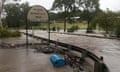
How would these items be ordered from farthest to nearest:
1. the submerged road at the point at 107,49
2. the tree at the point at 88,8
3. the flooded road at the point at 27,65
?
the tree at the point at 88,8
the flooded road at the point at 27,65
the submerged road at the point at 107,49

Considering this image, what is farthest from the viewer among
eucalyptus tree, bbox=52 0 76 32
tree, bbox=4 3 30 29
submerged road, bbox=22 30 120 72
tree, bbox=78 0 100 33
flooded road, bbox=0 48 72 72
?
tree, bbox=4 3 30 29

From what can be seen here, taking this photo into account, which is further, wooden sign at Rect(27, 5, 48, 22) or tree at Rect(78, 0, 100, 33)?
tree at Rect(78, 0, 100, 33)

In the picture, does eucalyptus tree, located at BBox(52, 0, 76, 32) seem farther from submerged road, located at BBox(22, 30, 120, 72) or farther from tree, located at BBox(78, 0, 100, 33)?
submerged road, located at BBox(22, 30, 120, 72)

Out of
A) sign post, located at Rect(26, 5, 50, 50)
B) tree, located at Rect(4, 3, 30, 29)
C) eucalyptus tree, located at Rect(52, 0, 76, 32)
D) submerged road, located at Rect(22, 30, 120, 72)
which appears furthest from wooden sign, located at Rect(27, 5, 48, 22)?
tree, located at Rect(4, 3, 30, 29)

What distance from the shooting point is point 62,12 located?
175 ft

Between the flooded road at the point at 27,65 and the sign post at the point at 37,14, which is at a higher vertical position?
the sign post at the point at 37,14

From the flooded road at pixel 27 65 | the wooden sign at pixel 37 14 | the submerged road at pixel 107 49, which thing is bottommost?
the flooded road at pixel 27 65

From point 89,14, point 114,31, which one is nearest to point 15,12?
point 89,14

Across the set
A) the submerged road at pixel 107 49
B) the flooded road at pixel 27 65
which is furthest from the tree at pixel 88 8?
the flooded road at pixel 27 65

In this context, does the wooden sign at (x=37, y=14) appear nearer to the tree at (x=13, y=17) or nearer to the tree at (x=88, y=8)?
the tree at (x=88, y=8)

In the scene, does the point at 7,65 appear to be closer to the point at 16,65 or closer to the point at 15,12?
the point at 16,65

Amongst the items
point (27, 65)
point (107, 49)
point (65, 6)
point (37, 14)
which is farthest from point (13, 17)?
point (27, 65)

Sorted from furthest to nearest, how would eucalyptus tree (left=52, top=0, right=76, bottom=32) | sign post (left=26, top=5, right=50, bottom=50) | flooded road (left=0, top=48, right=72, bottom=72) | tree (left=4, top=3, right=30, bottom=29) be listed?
1. tree (left=4, top=3, right=30, bottom=29)
2. eucalyptus tree (left=52, top=0, right=76, bottom=32)
3. sign post (left=26, top=5, right=50, bottom=50)
4. flooded road (left=0, top=48, right=72, bottom=72)

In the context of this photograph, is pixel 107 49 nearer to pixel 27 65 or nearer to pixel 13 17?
pixel 27 65
